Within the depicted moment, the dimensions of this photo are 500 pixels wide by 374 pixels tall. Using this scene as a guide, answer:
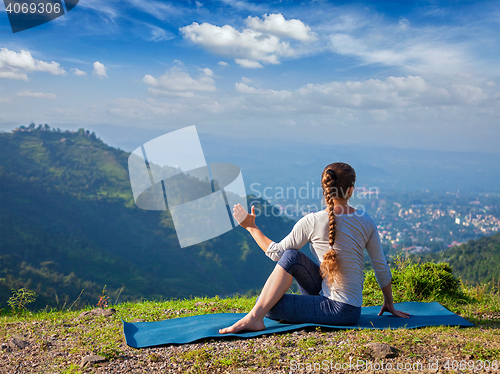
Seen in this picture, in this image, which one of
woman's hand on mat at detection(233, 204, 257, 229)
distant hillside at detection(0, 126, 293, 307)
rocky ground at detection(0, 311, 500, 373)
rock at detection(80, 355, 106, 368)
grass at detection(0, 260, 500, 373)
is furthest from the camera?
distant hillside at detection(0, 126, 293, 307)

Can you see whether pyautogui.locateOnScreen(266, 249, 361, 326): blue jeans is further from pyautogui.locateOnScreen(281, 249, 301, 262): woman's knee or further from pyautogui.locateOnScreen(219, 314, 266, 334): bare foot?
pyautogui.locateOnScreen(219, 314, 266, 334): bare foot

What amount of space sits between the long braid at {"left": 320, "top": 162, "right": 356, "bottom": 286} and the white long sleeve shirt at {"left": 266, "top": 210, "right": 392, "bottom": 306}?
5 centimetres

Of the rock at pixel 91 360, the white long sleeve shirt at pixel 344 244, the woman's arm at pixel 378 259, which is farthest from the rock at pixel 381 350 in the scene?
the rock at pixel 91 360

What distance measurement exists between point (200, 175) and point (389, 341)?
192 inches

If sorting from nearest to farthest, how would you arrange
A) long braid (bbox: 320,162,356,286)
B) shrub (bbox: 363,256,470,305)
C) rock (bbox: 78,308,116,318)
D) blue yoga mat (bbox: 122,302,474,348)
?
long braid (bbox: 320,162,356,286), blue yoga mat (bbox: 122,302,474,348), rock (bbox: 78,308,116,318), shrub (bbox: 363,256,470,305)

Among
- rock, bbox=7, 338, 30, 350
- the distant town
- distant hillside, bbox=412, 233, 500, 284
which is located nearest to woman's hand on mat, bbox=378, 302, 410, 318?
rock, bbox=7, 338, 30, 350

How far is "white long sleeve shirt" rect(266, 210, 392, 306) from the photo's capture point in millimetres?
2836

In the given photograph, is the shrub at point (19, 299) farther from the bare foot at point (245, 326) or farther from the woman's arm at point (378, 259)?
the woman's arm at point (378, 259)

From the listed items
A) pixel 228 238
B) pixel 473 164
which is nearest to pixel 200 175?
pixel 228 238

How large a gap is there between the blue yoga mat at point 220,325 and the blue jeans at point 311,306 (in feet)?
0.19

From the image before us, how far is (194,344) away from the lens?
2.87m

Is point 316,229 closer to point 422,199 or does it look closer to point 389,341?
point 389,341

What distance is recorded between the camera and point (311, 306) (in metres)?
3.01

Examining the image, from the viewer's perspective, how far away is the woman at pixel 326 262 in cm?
281
